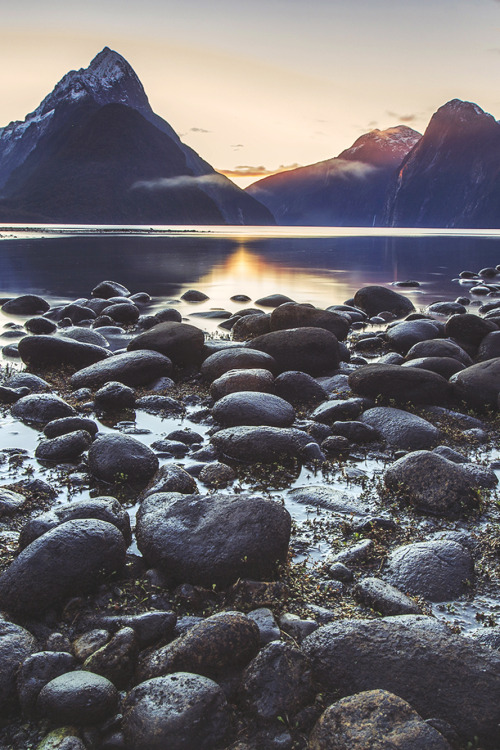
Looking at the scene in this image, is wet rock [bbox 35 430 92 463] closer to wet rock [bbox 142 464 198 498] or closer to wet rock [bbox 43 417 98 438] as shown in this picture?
wet rock [bbox 43 417 98 438]

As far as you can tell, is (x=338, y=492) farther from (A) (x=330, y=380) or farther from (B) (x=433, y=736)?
(A) (x=330, y=380)

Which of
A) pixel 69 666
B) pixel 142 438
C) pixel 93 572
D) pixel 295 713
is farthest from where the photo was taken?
pixel 142 438

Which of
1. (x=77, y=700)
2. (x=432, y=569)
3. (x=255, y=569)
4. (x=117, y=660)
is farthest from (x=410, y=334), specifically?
(x=77, y=700)

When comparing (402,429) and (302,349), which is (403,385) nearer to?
(402,429)

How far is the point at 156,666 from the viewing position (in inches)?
141

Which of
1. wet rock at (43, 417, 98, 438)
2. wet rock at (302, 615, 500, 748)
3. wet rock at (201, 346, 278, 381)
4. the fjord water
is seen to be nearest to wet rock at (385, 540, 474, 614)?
wet rock at (302, 615, 500, 748)

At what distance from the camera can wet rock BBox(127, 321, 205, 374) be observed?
11.3 m

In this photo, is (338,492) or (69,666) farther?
(338,492)

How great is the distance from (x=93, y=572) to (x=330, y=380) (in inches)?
Result: 264

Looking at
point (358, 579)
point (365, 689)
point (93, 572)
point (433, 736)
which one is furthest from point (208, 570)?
point (433, 736)

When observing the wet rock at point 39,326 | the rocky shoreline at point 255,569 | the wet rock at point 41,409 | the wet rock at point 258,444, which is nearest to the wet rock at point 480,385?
the rocky shoreline at point 255,569

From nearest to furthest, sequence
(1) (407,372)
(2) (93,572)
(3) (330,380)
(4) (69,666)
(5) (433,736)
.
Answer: (5) (433,736)
(4) (69,666)
(2) (93,572)
(1) (407,372)
(3) (330,380)

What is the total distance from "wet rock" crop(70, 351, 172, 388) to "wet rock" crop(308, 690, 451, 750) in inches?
299

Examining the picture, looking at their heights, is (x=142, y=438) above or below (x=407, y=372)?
below
